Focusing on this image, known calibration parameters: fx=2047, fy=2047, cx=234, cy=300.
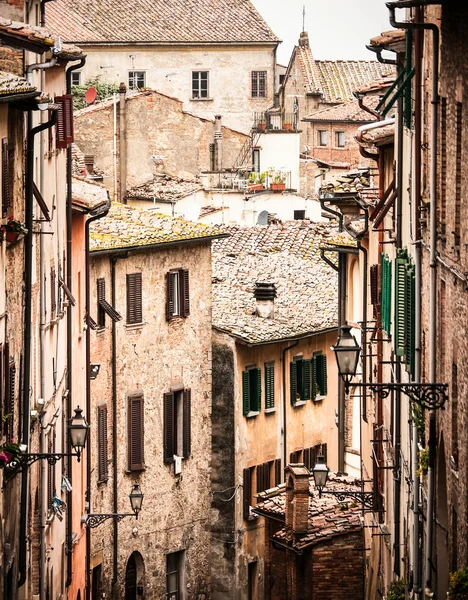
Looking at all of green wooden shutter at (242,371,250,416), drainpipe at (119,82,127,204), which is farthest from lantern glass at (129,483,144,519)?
drainpipe at (119,82,127,204)

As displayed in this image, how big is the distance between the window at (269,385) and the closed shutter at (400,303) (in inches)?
886

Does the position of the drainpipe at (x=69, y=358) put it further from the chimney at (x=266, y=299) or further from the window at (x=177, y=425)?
the chimney at (x=266, y=299)

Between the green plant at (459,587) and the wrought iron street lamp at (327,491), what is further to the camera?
the wrought iron street lamp at (327,491)

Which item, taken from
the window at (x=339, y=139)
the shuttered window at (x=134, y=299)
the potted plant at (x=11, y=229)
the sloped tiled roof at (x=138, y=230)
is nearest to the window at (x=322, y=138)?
the window at (x=339, y=139)

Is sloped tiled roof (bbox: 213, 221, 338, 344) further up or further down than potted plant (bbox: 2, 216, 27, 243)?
further down

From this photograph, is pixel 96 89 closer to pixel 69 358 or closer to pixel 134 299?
pixel 134 299

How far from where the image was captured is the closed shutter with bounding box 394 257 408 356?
93.7 feet

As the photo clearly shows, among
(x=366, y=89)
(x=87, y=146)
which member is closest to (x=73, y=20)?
(x=87, y=146)

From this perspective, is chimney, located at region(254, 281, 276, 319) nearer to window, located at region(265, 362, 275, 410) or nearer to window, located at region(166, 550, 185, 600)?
window, located at region(265, 362, 275, 410)

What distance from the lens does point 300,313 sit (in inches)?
2103

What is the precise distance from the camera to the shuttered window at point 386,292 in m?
31.7

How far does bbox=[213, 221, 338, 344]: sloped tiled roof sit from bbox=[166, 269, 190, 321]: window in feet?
5.04

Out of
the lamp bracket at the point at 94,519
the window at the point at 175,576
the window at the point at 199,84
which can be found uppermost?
the window at the point at 199,84

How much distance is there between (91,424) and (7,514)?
16892 millimetres
